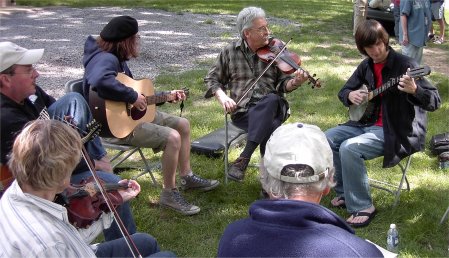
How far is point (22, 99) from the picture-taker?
2.78 meters

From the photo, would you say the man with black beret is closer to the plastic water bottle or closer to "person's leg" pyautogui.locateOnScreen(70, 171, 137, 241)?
"person's leg" pyautogui.locateOnScreen(70, 171, 137, 241)

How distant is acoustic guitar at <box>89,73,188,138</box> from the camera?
3.51 meters

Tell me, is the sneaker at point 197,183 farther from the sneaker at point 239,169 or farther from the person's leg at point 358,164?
the person's leg at point 358,164

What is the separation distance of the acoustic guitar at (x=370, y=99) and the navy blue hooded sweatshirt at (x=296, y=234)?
6.63 ft

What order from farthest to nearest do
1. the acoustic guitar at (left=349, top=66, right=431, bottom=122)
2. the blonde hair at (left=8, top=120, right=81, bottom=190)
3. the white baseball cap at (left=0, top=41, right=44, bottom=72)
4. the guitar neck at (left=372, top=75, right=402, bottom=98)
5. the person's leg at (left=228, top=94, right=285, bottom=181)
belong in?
the person's leg at (left=228, top=94, right=285, bottom=181) < the guitar neck at (left=372, top=75, right=402, bottom=98) < the acoustic guitar at (left=349, top=66, right=431, bottom=122) < the white baseball cap at (left=0, top=41, right=44, bottom=72) < the blonde hair at (left=8, top=120, right=81, bottom=190)

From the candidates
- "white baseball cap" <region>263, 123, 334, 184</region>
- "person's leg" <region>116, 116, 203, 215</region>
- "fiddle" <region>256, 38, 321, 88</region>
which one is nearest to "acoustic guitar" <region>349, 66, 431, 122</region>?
"fiddle" <region>256, 38, 321, 88</region>

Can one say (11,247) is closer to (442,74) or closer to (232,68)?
(232,68)

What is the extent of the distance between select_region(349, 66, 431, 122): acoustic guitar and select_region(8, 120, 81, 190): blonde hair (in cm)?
222

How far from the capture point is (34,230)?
1.75m

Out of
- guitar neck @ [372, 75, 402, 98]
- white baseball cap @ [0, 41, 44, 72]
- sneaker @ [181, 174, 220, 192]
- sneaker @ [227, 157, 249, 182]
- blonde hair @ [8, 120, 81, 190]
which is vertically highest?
white baseball cap @ [0, 41, 44, 72]

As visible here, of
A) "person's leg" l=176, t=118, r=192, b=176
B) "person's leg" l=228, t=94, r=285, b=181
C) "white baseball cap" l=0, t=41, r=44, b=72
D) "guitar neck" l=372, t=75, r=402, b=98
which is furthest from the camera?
"person's leg" l=176, t=118, r=192, b=176

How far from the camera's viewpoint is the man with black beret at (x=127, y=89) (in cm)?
347

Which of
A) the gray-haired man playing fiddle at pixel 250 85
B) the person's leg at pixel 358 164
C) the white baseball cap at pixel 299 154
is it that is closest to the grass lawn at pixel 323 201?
the person's leg at pixel 358 164

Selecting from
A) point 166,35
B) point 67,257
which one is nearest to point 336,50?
point 166,35
